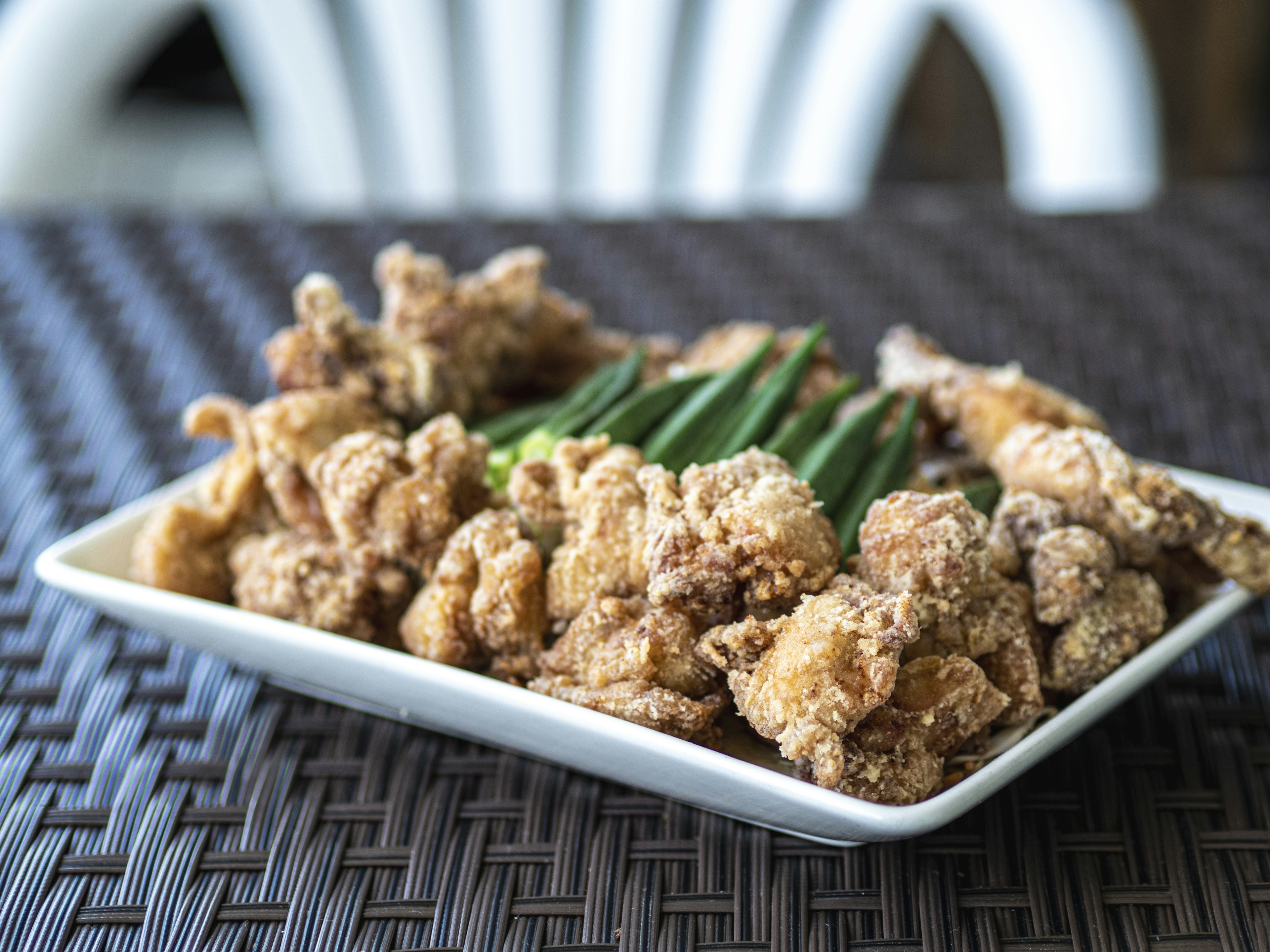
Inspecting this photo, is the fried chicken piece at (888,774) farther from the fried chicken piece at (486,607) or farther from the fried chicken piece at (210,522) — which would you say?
the fried chicken piece at (210,522)

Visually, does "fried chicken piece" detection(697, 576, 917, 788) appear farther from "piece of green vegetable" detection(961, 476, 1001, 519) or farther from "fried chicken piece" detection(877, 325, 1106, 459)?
"fried chicken piece" detection(877, 325, 1106, 459)

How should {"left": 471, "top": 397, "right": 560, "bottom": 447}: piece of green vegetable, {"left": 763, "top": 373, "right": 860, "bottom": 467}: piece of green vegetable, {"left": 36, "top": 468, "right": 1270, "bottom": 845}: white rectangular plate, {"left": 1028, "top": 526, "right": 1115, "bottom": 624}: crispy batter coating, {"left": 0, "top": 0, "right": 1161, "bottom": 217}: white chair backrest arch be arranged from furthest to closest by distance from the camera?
1. {"left": 0, "top": 0, "right": 1161, "bottom": 217}: white chair backrest arch
2. {"left": 471, "top": 397, "right": 560, "bottom": 447}: piece of green vegetable
3. {"left": 763, "top": 373, "right": 860, "bottom": 467}: piece of green vegetable
4. {"left": 1028, "top": 526, "right": 1115, "bottom": 624}: crispy batter coating
5. {"left": 36, "top": 468, "right": 1270, "bottom": 845}: white rectangular plate

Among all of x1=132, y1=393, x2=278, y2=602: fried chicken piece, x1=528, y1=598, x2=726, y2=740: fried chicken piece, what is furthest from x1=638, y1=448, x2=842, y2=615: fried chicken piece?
x1=132, y1=393, x2=278, y2=602: fried chicken piece

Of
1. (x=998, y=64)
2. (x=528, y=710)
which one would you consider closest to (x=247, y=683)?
(x=528, y=710)

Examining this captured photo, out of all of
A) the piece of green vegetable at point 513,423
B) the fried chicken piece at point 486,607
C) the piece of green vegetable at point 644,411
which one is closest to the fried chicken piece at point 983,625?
the fried chicken piece at point 486,607

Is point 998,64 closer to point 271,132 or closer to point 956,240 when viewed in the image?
point 956,240

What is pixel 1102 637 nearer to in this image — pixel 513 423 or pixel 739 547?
pixel 739 547

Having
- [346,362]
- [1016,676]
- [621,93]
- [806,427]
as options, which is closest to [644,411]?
[806,427]
